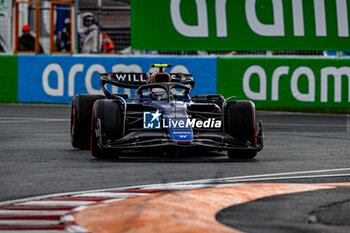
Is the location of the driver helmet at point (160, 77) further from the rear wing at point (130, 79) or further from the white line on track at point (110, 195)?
the white line on track at point (110, 195)

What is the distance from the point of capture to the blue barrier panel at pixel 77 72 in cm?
2102

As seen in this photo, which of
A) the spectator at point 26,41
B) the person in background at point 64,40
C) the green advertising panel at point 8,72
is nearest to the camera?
the green advertising panel at point 8,72

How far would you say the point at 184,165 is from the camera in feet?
31.9

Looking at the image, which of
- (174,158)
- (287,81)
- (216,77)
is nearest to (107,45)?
(216,77)

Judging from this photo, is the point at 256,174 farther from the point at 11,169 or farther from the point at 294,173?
the point at 11,169

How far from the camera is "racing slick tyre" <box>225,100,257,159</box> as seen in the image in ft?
34.0

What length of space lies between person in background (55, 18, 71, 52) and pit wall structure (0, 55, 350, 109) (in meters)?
0.52

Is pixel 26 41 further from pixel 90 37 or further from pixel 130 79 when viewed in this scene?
pixel 130 79

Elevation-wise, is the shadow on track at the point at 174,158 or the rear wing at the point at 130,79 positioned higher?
the rear wing at the point at 130,79

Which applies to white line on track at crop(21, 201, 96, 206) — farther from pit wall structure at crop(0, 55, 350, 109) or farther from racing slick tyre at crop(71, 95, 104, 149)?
pit wall structure at crop(0, 55, 350, 109)

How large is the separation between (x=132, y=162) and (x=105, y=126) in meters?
0.57

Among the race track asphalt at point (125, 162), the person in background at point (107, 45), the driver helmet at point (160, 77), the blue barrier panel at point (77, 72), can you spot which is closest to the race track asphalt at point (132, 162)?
the race track asphalt at point (125, 162)

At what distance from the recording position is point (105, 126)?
10.2 metres

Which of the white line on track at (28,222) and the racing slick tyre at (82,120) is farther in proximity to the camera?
the racing slick tyre at (82,120)
